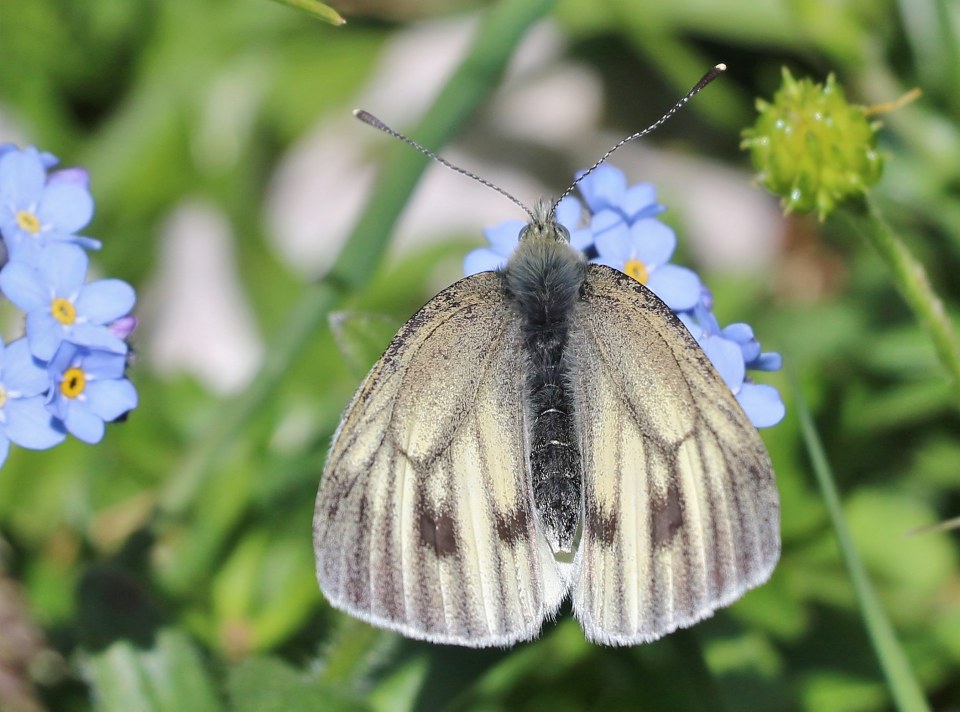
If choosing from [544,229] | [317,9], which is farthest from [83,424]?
[544,229]

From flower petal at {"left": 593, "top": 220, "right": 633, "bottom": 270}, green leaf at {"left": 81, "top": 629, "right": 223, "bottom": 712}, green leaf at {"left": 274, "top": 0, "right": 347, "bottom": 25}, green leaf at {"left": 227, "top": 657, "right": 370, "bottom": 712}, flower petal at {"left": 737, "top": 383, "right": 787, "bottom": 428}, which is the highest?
green leaf at {"left": 274, "top": 0, "right": 347, "bottom": 25}

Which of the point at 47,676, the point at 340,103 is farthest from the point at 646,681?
the point at 340,103

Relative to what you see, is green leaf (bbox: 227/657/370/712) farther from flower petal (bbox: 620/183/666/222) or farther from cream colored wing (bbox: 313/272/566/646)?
flower petal (bbox: 620/183/666/222)

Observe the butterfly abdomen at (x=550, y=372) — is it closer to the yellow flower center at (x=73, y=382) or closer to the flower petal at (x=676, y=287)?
the flower petal at (x=676, y=287)

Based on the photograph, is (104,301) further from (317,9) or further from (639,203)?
(639,203)

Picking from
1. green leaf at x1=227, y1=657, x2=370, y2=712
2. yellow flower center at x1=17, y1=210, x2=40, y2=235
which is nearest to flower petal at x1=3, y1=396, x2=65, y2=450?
yellow flower center at x1=17, y1=210, x2=40, y2=235

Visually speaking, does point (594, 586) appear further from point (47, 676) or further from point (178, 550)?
point (47, 676)
